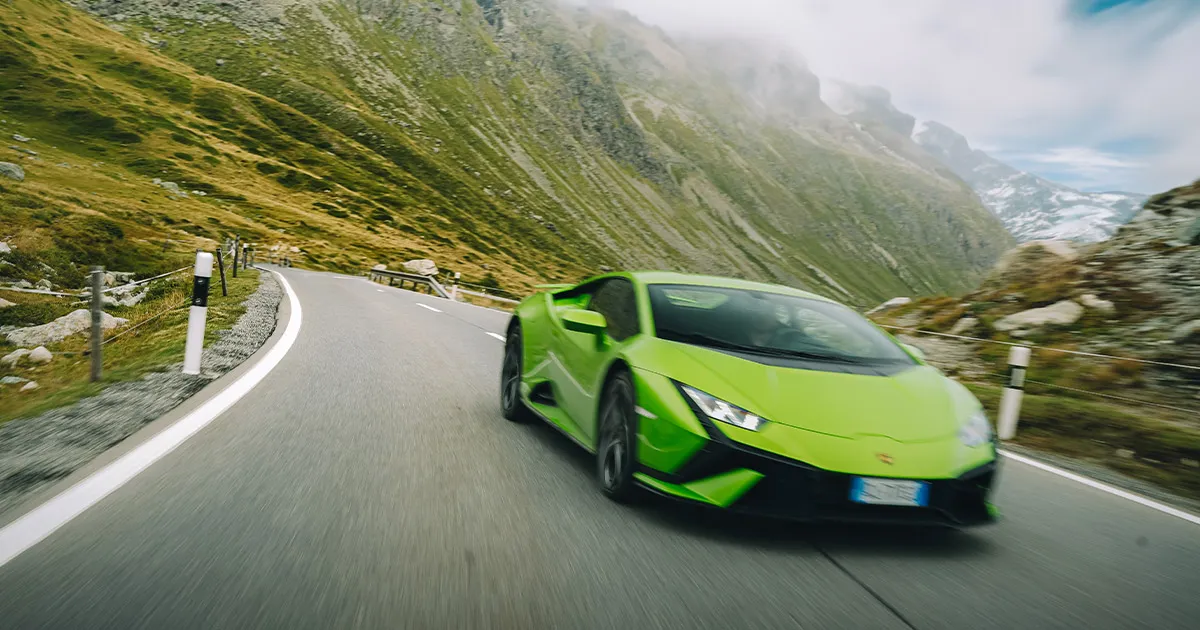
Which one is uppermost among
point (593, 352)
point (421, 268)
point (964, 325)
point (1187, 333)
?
point (421, 268)

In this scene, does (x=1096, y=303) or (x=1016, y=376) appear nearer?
(x=1016, y=376)

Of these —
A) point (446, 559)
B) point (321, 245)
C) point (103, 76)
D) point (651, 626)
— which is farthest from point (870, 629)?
point (103, 76)

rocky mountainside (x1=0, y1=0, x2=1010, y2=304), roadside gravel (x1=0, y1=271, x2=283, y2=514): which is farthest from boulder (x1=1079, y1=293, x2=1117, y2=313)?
rocky mountainside (x1=0, y1=0, x2=1010, y2=304)

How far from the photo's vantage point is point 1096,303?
11.2m

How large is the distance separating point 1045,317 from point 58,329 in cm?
1449

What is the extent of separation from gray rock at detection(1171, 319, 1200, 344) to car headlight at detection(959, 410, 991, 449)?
291 inches

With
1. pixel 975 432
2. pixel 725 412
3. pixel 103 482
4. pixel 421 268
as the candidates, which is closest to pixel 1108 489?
pixel 975 432

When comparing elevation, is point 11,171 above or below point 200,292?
above

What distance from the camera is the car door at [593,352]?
4.30 meters

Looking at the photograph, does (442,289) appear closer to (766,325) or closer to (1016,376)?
(1016,376)

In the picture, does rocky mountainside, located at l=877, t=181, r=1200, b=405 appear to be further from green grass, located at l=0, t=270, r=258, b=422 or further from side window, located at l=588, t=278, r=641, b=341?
green grass, located at l=0, t=270, r=258, b=422

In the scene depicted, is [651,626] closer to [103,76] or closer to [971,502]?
[971,502]

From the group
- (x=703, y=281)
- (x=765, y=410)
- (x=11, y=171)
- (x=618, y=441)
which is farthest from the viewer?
(x=11, y=171)

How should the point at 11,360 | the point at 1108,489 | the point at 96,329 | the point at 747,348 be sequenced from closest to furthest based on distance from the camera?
the point at 747,348 → the point at 1108,489 → the point at 96,329 → the point at 11,360
